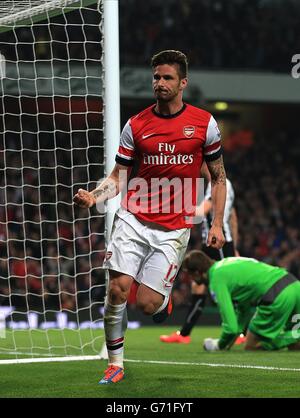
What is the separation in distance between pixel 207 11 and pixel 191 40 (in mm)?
1327

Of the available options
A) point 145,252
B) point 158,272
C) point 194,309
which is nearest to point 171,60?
point 145,252

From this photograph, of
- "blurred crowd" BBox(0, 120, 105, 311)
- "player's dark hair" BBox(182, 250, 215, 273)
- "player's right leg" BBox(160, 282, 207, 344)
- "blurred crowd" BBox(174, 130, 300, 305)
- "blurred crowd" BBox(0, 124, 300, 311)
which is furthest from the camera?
"blurred crowd" BBox(174, 130, 300, 305)

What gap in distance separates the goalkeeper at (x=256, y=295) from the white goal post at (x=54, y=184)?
46.5 inches

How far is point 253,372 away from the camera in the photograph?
684 cm

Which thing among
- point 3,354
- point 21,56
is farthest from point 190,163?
point 21,56

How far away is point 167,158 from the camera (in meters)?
6.32

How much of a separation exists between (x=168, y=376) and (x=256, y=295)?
3045mm

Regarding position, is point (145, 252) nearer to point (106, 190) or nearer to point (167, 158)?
point (106, 190)

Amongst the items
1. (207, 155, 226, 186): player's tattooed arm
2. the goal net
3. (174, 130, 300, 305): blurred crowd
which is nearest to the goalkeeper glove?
the goal net

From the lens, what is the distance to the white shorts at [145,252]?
630 cm

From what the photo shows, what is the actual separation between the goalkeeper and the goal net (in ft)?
3.85

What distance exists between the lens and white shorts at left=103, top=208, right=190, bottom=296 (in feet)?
20.7

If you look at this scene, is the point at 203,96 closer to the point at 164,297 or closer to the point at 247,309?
the point at 247,309

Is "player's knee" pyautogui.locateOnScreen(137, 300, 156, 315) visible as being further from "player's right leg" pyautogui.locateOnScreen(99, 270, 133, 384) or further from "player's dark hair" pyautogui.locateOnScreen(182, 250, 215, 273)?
"player's dark hair" pyautogui.locateOnScreen(182, 250, 215, 273)
